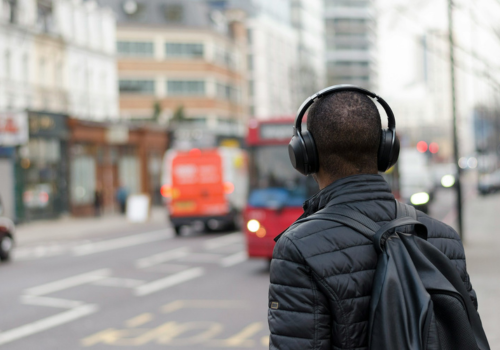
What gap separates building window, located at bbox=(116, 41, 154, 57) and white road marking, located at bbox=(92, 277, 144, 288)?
55.7m

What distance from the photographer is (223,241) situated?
2309 cm

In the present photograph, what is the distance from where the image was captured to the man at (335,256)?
6.93ft

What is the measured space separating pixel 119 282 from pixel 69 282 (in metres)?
0.95

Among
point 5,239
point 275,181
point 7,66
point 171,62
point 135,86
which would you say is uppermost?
point 171,62

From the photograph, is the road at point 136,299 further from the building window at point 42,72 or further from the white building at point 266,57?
the white building at point 266,57

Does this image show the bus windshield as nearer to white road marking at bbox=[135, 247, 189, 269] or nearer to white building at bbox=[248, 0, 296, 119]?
white road marking at bbox=[135, 247, 189, 269]

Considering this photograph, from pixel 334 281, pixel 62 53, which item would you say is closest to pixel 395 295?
pixel 334 281

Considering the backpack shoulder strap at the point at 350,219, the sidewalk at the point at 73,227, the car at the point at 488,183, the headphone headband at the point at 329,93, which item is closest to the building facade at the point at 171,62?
the car at the point at 488,183

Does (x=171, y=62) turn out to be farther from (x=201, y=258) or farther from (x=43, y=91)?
(x=201, y=258)

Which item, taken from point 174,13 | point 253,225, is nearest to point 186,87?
point 174,13

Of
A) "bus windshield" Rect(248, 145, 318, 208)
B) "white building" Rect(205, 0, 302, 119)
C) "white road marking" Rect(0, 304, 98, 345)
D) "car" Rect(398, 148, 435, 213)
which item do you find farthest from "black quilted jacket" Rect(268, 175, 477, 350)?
"white building" Rect(205, 0, 302, 119)

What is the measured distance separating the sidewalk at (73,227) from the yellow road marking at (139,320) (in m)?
15.6

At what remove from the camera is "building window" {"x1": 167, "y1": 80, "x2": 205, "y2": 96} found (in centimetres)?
6881

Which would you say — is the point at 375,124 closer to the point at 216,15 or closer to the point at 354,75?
the point at 216,15
